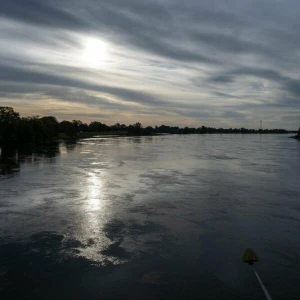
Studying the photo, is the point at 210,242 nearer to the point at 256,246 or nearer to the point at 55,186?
the point at 256,246

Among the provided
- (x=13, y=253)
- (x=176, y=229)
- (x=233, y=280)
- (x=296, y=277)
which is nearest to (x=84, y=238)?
(x=13, y=253)

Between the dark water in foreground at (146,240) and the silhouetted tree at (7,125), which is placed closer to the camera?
the dark water in foreground at (146,240)

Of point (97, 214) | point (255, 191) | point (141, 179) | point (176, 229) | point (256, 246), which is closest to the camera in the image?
point (256, 246)

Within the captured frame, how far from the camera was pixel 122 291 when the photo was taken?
8.45m

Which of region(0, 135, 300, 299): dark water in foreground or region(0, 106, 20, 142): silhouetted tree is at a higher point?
region(0, 106, 20, 142): silhouetted tree

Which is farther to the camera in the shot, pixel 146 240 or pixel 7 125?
pixel 7 125

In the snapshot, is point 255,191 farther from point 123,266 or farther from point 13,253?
point 13,253

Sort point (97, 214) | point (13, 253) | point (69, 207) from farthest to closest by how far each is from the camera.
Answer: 1. point (69, 207)
2. point (97, 214)
3. point (13, 253)

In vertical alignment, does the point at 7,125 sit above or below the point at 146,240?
above

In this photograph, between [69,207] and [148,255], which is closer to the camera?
[148,255]

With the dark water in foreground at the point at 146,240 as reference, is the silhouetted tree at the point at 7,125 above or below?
above

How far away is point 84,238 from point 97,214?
10.7ft

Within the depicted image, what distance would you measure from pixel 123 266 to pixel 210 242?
12.0 ft

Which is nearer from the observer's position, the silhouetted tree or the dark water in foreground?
the dark water in foreground
